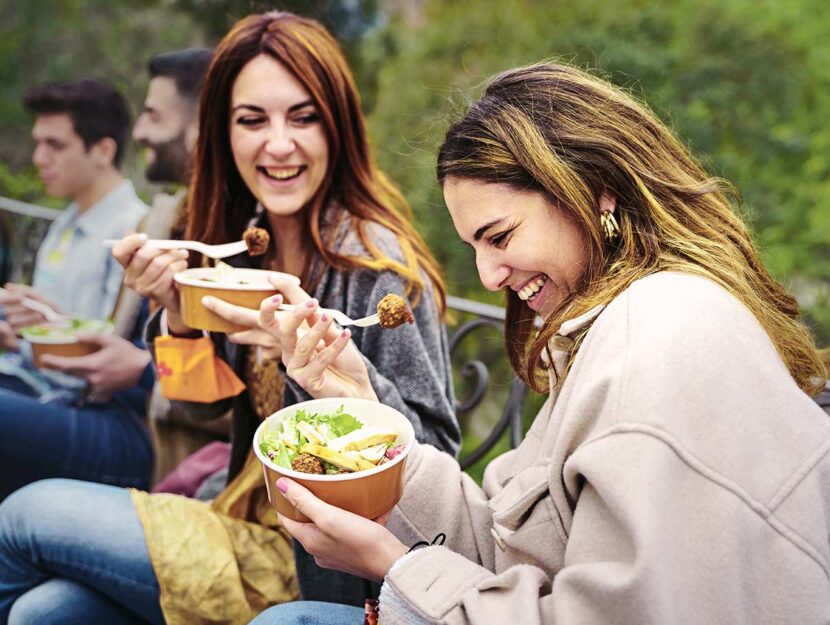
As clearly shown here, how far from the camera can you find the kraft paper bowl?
2732 millimetres

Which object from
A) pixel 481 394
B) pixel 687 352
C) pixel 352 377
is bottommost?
pixel 481 394

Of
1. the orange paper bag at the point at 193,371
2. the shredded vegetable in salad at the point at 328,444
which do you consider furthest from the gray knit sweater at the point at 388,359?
the shredded vegetable in salad at the point at 328,444

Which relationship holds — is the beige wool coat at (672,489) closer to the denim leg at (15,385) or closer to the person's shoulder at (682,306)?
the person's shoulder at (682,306)

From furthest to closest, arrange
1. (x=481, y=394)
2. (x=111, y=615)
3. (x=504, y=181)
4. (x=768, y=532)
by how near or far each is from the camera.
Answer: (x=481, y=394)
(x=111, y=615)
(x=504, y=181)
(x=768, y=532)

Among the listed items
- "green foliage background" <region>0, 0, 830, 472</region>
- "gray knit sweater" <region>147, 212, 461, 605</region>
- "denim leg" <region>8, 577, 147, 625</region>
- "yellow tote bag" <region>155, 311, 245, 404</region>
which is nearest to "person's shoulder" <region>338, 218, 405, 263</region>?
"gray knit sweater" <region>147, 212, 461, 605</region>

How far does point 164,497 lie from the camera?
185cm

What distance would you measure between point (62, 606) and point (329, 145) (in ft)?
4.24

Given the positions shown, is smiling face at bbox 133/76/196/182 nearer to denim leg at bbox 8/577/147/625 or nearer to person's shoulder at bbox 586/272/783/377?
denim leg at bbox 8/577/147/625

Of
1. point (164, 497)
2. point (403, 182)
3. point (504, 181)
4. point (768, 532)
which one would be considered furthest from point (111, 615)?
point (403, 182)

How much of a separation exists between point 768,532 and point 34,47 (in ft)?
11.5

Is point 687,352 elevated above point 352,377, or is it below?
above

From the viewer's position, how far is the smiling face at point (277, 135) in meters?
1.90

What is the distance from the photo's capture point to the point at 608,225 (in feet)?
4.07

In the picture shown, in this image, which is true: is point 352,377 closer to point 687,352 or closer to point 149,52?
point 687,352
